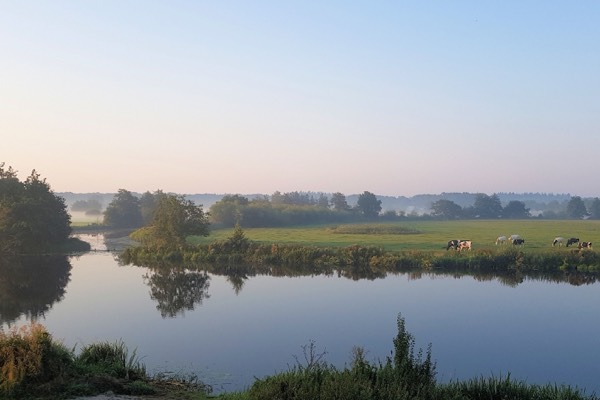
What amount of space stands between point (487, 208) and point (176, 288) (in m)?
131

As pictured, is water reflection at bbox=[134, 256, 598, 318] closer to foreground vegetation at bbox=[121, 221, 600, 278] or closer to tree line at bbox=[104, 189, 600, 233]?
foreground vegetation at bbox=[121, 221, 600, 278]

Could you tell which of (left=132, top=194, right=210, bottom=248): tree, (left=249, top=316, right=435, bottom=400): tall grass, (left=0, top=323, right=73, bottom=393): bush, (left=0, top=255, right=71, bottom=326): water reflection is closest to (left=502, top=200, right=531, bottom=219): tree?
(left=132, top=194, right=210, bottom=248): tree

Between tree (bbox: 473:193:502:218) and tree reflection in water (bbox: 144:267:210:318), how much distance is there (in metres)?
121

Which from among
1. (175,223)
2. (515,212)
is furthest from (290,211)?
(515,212)

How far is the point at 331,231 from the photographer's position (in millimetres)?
84188

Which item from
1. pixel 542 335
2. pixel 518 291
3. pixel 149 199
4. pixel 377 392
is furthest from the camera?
pixel 149 199

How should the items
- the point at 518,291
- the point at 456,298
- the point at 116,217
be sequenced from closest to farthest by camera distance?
the point at 456,298, the point at 518,291, the point at 116,217

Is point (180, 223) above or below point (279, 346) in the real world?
above

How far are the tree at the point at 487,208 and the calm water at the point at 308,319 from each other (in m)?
115

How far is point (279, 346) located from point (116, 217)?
91955mm

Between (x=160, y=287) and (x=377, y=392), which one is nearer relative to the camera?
(x=377, y=392)

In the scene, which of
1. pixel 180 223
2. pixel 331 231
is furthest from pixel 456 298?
pixel 331 231

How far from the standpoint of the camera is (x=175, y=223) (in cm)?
5628

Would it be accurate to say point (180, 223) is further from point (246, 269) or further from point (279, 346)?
point (279, 346)
